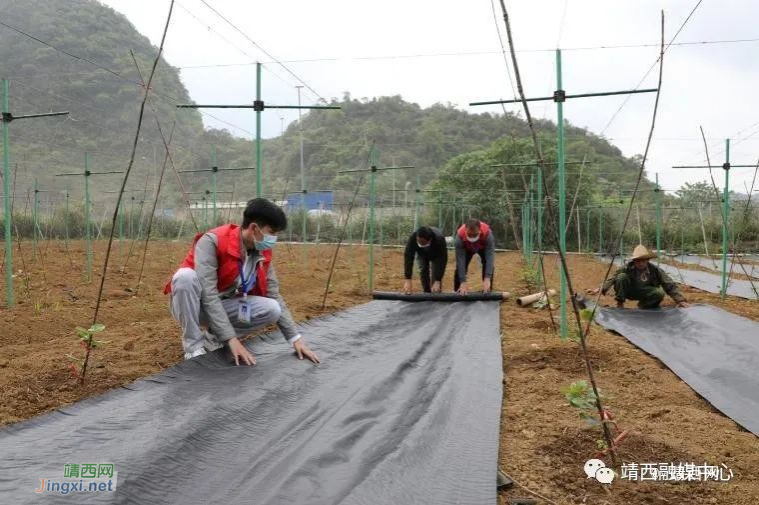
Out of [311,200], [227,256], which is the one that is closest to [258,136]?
[227,256]

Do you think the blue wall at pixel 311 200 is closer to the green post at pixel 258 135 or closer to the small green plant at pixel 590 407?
the green post at pixel 258 135

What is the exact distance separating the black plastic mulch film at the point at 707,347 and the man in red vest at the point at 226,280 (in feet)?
7.34

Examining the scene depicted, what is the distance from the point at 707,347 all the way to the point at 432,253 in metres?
3.27

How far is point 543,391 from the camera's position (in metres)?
3.22

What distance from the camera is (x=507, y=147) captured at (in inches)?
963

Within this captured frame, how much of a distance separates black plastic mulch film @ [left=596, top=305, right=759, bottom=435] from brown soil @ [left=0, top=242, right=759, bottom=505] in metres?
0.09

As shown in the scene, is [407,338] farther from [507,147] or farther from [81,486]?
[507,147]

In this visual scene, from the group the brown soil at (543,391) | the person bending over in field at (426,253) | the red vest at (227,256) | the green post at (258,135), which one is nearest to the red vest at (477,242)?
the person bending over in field at (426,253)

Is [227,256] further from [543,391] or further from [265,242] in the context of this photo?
[543,391]

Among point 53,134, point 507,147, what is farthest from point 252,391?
point 53,134

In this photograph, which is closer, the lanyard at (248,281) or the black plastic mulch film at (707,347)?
the black plastic mulch film at (707,347)

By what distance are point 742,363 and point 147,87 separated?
3977mm

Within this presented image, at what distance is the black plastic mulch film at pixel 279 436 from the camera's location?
6.00ft

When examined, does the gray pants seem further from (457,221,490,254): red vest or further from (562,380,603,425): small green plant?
(457,221,490,254): red vest
